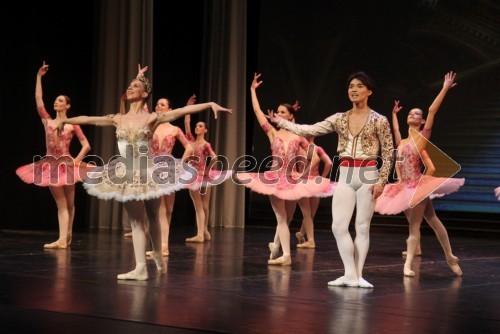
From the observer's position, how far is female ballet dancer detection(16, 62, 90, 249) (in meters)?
8.47

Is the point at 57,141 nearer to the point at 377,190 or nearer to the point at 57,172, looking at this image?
the point at 57,172

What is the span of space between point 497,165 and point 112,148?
16.7 ft

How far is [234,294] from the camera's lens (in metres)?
5.46

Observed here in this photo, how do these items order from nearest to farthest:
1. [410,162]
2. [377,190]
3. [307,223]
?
[377,190] < [410,162] < [307,223]

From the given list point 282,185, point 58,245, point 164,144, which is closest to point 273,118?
point 282,185

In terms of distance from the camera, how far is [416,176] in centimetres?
726

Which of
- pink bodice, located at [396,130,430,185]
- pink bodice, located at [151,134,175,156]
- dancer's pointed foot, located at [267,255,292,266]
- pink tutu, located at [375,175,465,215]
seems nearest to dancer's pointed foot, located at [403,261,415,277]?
pink tutu, located at [375,175,465,215]

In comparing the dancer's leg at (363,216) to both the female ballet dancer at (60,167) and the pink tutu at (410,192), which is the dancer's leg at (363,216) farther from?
the female ballet dancer at (60,167)

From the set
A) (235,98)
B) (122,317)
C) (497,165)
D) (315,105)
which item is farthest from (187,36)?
(122,317)

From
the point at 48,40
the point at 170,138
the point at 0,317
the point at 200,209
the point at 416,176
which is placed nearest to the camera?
the point at 0,317

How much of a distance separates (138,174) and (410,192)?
2411mm

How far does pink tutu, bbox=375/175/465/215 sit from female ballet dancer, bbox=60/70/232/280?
1.90 meters

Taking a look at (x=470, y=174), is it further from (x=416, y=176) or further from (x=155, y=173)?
(x=155, y=173)

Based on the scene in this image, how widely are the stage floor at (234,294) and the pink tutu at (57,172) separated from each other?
0.65 meters
